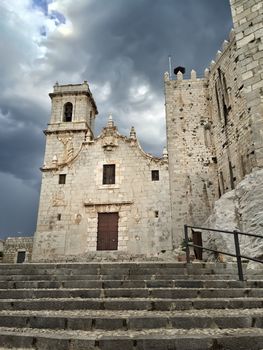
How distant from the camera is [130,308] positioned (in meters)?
4.25

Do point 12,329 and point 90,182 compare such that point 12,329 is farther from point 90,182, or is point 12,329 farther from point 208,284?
point 90,182

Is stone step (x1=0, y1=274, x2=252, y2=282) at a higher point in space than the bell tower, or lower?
lower

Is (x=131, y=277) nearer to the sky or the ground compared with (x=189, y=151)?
nearer to the ground

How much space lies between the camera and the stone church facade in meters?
15.5

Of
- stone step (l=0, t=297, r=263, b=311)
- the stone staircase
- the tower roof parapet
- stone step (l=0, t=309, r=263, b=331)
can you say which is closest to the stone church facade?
the tower roof parapet

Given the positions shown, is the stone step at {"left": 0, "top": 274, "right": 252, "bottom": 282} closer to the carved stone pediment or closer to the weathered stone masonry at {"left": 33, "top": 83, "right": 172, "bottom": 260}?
the weathered stone masonry at {"left": 33, "top": 83, "right": 172, "bottom": 260}

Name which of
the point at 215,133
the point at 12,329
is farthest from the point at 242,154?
the point at 12,329

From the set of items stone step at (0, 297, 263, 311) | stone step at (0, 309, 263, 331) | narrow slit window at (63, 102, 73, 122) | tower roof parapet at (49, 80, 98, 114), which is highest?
tower roof parapet at (49, 80, 98, 114)

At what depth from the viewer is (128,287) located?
5.21 metres

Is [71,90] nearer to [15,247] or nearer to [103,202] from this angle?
[103,202]

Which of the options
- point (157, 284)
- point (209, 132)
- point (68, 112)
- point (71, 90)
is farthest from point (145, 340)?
point (71, 90)

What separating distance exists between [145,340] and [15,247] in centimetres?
2370

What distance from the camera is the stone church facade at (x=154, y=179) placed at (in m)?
15.5

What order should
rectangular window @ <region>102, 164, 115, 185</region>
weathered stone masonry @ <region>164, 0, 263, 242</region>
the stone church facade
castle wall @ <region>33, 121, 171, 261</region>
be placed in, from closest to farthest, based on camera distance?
weathered stone masonry @ <region>164, 0, 263, 242</region>
the stone church facade
castle wall @ <region>33, 121, 171, 261</region>
rectangular window @ <region>102, 164, 115, 185</region>
